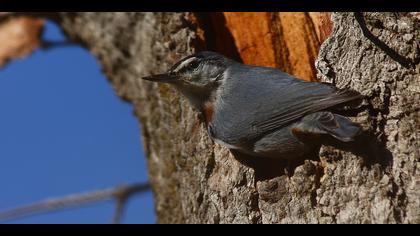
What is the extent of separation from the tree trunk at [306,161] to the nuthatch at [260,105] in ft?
0.29

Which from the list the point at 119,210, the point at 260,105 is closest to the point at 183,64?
the point at 260,105

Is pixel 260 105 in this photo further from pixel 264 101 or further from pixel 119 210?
pixel 119 210

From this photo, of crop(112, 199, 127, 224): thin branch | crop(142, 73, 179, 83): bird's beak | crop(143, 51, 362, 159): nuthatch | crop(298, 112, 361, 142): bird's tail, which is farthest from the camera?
crop(112, 199, 127, 224): thin branch

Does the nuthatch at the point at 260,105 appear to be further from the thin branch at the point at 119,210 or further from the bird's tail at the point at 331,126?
the thin branch at the point at 119,210

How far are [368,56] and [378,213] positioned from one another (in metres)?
0.66

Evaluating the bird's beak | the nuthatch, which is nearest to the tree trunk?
the nuthatch

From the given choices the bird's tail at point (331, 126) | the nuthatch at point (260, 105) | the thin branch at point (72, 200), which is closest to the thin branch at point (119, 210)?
the thin branch at point (72, 200)

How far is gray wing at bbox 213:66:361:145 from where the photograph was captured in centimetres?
272

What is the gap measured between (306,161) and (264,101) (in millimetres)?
303

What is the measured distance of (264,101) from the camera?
9.41 feet

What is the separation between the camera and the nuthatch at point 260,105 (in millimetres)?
2688

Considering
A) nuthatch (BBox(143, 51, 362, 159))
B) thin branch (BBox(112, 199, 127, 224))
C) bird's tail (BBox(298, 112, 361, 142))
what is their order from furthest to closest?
thin branch (BBox(112, 199, 127, 224)), nuthatch (BBox(143, 51, 362, 159)), bird's tail (BBox(298, 112, 361, 142))

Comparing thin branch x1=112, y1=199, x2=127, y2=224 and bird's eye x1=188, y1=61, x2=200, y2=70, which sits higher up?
bird's eye x1=188, y1=61, x2=200, y2=70

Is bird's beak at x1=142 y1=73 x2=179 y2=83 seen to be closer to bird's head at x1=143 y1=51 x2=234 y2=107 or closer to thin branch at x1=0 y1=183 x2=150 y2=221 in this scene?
bird's head at x1=143 y1=51 x2=234 y2=107
